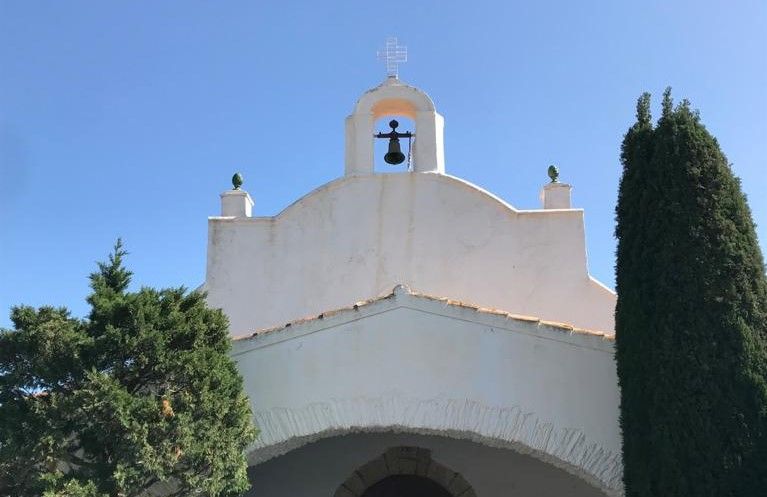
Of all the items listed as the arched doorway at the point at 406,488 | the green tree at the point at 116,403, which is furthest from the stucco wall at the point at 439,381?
the arched doorway at the point at 406,488

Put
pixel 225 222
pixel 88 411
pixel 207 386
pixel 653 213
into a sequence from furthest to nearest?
pixel 225 222 < pixel 653 213 < pixel 207 386 < pixel 88 411

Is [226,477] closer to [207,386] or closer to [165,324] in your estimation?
[207,386]

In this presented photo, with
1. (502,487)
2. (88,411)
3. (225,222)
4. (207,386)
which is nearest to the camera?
(88,411)

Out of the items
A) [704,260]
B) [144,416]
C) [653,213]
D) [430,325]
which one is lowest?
[144,416]

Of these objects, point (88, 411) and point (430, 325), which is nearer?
point (88, 411)

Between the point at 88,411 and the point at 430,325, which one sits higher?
the point at 430,325

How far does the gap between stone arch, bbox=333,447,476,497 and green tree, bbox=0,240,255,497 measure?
8.60ft

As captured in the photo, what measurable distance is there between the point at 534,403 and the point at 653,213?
171 cm

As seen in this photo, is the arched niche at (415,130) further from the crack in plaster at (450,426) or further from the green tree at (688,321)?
the crack in plaster at (450,426)

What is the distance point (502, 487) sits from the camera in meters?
8.04

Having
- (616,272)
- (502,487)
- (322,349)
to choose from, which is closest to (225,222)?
(322,349)

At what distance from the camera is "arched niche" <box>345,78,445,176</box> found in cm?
973

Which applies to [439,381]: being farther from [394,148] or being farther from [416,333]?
[394,148]

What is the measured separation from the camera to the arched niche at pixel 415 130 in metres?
9.73
